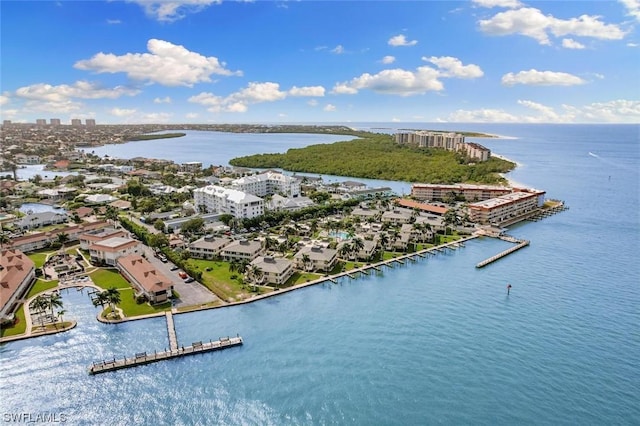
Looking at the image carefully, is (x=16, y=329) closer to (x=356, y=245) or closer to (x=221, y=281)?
(x=221, y=281)

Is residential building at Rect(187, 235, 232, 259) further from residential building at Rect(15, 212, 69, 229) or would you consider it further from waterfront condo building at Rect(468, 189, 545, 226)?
waterfront condo building at Rect(468, 189, 545, 226)

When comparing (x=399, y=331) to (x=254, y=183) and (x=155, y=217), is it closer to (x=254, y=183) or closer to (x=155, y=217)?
(x=155, y=217)

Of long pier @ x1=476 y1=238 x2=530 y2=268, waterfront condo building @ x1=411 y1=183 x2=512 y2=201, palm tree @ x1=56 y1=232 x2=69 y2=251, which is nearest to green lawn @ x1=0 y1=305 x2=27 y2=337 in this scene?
palm tree @ x1=56 y1=232 x2=69 y2=251

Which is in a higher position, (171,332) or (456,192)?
(456,192)

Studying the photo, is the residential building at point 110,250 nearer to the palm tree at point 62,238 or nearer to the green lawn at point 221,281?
the palm tree at point 62,238

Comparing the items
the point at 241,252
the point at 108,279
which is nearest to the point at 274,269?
the point at 241,252

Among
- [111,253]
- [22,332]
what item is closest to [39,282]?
[111,253]

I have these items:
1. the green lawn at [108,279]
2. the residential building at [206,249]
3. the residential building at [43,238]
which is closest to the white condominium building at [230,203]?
the residential building at [206,249]
